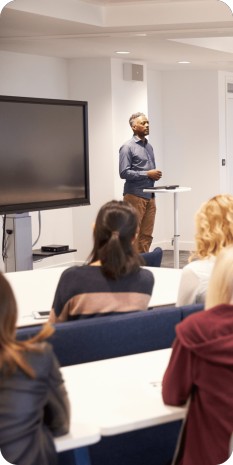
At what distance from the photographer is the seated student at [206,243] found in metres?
3.21

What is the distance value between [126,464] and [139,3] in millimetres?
4141

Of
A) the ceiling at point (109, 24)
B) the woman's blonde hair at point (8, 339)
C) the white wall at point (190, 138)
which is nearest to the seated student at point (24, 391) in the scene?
the woman's blonde hair at point (8, 339)

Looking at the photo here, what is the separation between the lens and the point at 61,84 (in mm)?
8539

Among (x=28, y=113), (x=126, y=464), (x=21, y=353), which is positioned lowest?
(x=126, y=464)

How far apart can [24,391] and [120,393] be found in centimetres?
52

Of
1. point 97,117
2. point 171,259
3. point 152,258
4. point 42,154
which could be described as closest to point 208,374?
point 152,258

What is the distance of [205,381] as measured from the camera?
7.23 feet

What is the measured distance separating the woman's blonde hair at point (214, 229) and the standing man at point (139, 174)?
456 cm

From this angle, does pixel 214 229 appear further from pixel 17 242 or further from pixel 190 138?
pixel 190 138

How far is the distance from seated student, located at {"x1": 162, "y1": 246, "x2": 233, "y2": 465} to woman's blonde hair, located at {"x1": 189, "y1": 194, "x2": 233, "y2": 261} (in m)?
0.94

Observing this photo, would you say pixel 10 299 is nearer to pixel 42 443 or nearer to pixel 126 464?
pixel 42 443

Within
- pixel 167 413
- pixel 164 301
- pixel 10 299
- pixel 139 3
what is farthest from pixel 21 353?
pixel 139 3

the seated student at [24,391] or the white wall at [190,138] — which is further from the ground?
the white wall at [190,138]

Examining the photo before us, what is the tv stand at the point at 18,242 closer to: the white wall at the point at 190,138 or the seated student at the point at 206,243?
the seated student at the point at 206,243
